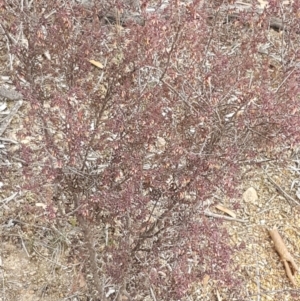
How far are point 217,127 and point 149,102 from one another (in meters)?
0.36

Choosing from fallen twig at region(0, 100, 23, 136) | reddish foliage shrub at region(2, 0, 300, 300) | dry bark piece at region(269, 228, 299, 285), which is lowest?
dry bark piece at region(269, 228, 299, 285)

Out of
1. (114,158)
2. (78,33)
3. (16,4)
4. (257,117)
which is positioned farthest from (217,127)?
(16,4)

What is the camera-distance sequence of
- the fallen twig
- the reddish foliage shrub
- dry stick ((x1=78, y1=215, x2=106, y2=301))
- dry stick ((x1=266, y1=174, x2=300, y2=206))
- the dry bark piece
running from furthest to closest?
dry stick ((x1=266, y1=174, x2=300, y2=206))
the fallen twig
the dry bark piece
dry stick ((x1=78, y1=215, x2=106, y2=301))
the reddish foliage shrub

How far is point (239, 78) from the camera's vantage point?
261cm

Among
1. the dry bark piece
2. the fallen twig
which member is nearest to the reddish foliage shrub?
the dry bark piece

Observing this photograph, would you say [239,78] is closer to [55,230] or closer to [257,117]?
[257,117]

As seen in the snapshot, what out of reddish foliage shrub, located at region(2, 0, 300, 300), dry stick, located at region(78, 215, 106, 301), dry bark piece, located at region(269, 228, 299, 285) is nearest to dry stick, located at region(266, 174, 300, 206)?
dry bark piece, located at region(269, 228, 299, 285)

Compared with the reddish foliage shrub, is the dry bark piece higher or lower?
lower

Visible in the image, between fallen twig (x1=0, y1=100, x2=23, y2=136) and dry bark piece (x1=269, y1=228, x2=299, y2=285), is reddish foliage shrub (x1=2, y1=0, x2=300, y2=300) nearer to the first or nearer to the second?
dry bark piece (x1=269, y1=228, x2=299, y2=285)

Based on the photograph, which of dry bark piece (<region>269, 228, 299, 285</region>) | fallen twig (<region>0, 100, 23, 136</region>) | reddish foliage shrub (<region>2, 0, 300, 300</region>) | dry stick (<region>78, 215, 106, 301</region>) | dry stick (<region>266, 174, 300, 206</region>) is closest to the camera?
reddish foliage shrub (<region>2, 0, 300, 300</region>)

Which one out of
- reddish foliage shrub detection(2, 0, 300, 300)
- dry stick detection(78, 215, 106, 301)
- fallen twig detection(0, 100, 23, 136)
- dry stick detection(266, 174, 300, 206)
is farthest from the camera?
dry stick detection(266, 174, 300, 206)

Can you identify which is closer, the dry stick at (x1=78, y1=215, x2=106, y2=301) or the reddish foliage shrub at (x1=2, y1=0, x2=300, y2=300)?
the reddish foliage shrub at (x1=2, y1=0, x2=300, y2=300)

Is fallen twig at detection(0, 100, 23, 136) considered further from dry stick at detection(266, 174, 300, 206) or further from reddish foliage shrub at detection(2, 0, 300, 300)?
dry stick at detection(266, 174, 300, 206)

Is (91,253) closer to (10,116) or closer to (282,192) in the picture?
(10,116)
